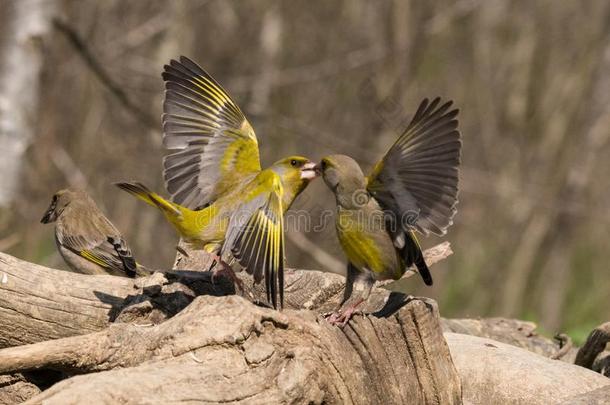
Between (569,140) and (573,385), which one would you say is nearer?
(573,385)

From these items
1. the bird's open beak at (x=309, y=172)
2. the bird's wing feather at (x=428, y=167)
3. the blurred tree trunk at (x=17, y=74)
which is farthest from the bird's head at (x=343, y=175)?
the blurred tree trunk at (x=17, y=74)

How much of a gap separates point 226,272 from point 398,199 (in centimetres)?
113

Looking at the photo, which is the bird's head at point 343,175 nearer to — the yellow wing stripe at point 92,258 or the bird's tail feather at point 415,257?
the bird's tail feather at point 415,257

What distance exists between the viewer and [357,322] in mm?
4898

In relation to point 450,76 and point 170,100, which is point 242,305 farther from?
point 450,76

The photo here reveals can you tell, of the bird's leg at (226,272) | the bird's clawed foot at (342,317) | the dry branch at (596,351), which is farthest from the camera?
the dry branch at (596,351)

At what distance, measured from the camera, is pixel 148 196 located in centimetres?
576

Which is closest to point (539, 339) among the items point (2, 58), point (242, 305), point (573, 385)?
point (573, 385)

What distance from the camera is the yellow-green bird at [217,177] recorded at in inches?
231

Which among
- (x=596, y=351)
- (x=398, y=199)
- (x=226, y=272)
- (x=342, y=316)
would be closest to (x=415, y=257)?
(x=398, y=199)

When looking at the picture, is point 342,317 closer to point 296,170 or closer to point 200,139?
point 296,170

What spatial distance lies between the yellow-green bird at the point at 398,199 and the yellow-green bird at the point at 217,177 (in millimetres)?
396

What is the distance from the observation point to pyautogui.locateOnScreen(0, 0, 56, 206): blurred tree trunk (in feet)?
32.5

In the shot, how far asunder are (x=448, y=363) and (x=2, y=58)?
21.7ft
